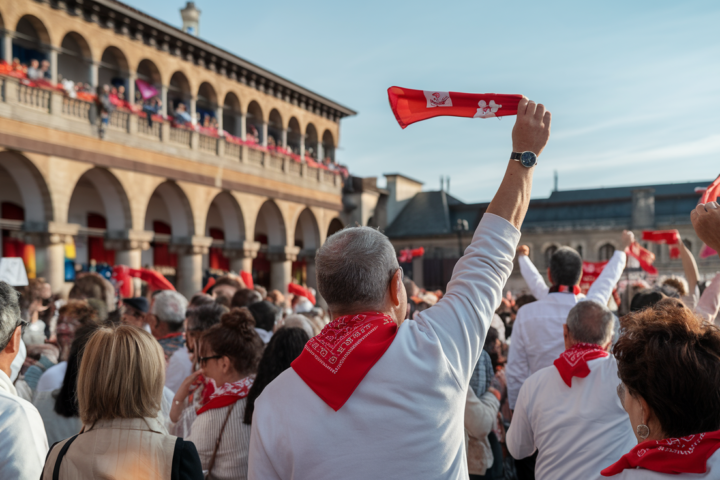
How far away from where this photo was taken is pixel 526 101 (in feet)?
7.14

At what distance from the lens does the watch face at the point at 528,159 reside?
6.83 ft

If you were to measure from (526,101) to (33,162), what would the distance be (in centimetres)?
1801

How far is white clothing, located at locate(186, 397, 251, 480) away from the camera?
3.20m

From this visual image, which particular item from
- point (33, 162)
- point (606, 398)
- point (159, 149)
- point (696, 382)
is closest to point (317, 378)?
point (696, 382)

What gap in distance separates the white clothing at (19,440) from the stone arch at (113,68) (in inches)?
808

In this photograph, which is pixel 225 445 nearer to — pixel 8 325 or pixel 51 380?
pixel 8 325

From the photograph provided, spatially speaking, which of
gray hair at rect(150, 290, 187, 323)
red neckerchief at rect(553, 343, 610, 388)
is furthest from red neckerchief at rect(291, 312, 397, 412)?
Answer: gray hair at rect(150, 290, 187, 323)

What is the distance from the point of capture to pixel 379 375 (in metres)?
1.88

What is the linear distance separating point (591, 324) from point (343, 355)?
2.02 metres

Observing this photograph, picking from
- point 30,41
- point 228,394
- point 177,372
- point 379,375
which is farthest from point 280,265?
point 379,375

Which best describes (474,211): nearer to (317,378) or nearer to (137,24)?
(137,24)

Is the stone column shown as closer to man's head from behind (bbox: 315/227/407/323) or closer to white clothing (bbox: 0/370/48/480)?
white clothing (bbox: 0/370/48/480)

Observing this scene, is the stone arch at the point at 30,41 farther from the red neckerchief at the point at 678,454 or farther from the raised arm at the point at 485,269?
the red neckerchief at the point at 678,454

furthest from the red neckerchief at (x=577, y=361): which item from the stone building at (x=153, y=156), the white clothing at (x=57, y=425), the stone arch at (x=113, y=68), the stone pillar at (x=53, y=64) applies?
the stone arch at (x=113, y=68)
